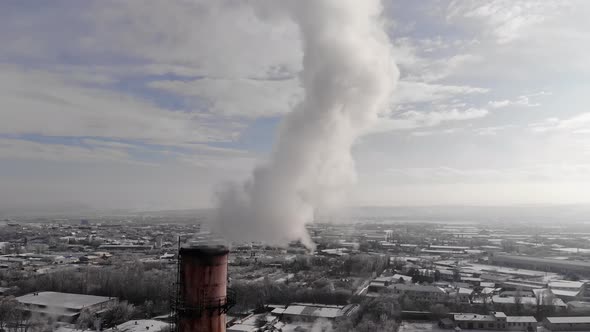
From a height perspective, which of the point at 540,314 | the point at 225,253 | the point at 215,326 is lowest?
the point at 540,314

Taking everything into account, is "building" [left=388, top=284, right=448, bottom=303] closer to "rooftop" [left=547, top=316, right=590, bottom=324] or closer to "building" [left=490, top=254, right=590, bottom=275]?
"rooftop" [left=547, top=316, right=590, bottom=324]

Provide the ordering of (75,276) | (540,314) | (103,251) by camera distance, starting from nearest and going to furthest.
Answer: (540,314), (75,276), (103,251)

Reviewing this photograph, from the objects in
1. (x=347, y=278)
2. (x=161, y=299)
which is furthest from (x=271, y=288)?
(x=347, y=278)

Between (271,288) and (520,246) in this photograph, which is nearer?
(271,288)

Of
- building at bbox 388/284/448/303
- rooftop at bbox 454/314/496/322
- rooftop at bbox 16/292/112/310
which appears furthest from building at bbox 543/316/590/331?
rooftop at bbox 16/292/112/310

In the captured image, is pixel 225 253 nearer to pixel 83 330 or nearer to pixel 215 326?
pixel 215 326

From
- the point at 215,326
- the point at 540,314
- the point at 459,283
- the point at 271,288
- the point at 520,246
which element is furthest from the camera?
the point at 520,246
